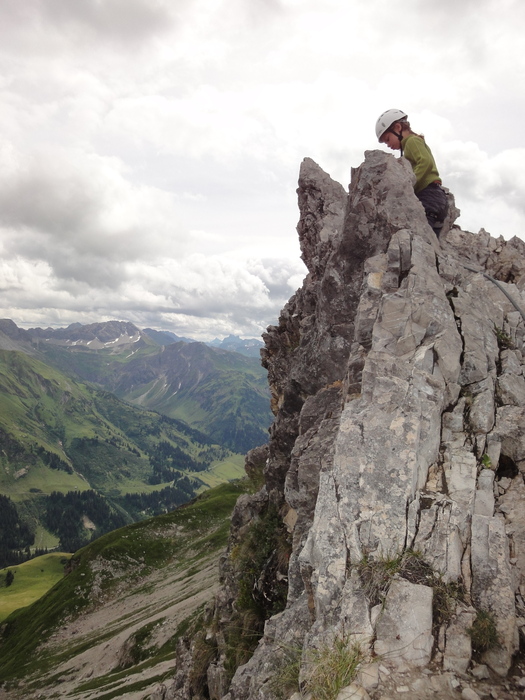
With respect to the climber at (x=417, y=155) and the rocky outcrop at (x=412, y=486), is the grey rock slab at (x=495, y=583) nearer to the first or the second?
the rocky outcrop at (x=412, y=486)

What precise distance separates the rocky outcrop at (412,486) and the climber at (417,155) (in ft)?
4.51

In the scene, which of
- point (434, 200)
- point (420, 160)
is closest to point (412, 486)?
point (434, 200)

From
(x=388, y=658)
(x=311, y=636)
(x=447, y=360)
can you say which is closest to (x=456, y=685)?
(x=388, y=658)

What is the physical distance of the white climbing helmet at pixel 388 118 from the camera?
18.6 metres

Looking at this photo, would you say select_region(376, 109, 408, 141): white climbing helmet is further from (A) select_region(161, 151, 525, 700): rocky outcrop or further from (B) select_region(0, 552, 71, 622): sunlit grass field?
(B) select_region(0, 552, 71, 622): sunlit grass field

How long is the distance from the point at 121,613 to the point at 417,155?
109258 millimetres

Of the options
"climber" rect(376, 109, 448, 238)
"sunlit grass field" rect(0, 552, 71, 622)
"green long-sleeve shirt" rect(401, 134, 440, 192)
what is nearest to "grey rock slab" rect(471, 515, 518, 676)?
"climber" rect(376, 109, 448, 238)

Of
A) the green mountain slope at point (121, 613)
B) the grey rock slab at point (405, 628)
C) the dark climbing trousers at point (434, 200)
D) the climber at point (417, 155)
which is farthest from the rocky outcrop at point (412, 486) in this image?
the green mountain slope at point (121, 613)

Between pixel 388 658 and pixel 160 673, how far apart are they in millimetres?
53954

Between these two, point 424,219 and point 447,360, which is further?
point 424,219

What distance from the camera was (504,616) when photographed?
26.7ft

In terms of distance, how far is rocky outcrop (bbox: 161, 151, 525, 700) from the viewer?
26.0 feet

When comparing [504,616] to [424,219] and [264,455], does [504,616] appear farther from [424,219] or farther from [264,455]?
[264,455]

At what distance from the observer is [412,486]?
9.84 m
